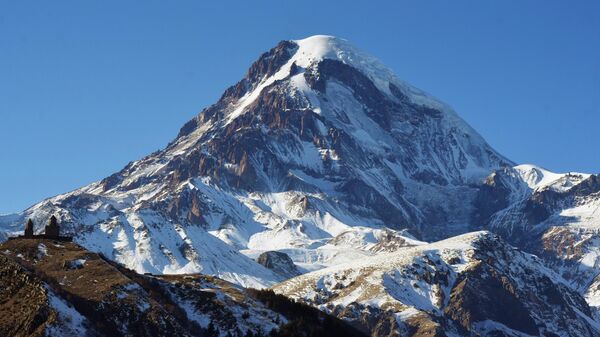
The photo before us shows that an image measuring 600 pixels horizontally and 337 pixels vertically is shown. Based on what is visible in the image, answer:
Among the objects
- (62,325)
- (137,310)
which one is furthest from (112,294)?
(62,325)

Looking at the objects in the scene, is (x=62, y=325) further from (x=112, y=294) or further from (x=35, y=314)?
(x=112, y=294)

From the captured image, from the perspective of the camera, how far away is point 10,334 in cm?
17838

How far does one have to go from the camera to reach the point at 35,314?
592ft

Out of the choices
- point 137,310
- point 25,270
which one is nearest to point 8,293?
point 25,270

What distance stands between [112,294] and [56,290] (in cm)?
1073

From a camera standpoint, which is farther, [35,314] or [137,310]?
[137,310]

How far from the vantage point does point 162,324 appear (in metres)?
197

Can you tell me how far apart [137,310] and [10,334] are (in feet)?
78.9

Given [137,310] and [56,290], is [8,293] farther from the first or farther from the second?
[137,310]

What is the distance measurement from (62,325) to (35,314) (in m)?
4.19

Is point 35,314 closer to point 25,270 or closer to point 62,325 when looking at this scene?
point 62,325

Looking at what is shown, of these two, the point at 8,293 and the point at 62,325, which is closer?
the point at 62,325

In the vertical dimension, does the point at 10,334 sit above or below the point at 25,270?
below

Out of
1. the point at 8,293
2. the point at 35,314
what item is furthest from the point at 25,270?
the point at 35,314
